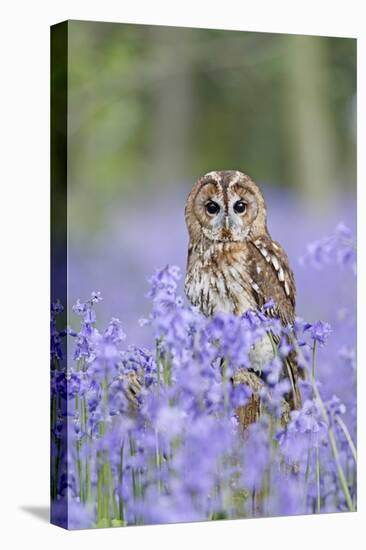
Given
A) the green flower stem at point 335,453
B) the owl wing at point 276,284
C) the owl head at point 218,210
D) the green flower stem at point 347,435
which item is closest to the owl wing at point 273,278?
the owl wing at point 276,284

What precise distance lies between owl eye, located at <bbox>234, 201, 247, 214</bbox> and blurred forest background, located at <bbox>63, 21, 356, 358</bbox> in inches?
6.2

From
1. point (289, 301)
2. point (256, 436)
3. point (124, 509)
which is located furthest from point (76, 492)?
point (289, 301)

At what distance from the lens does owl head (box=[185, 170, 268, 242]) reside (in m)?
7.45

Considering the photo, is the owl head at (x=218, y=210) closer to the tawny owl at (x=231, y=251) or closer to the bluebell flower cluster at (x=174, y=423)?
the tawny owl at (x=231, y=251)

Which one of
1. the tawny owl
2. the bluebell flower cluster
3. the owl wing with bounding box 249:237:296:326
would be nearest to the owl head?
the tawny owl

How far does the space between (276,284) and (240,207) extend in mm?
437

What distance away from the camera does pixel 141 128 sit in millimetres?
→ 7371

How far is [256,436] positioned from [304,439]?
29 cm

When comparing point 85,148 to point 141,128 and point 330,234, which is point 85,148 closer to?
point 141,128

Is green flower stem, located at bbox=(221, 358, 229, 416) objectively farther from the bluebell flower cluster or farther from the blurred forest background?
the blurred forest background

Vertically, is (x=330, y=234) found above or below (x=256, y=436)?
above

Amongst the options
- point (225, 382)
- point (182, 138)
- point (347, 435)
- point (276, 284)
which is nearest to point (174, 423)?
point (225, 382)

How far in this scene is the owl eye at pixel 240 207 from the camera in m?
7.49

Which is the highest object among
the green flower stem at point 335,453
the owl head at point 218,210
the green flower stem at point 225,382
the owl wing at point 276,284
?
the owl head at point 218,210
